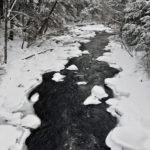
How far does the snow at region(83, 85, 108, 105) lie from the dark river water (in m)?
0.14

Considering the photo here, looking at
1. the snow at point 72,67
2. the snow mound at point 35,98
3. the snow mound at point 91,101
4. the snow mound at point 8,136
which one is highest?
the snow at point 72,67

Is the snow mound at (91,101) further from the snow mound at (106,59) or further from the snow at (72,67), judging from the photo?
the snow mound at (106,59)

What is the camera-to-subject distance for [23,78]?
7855mm

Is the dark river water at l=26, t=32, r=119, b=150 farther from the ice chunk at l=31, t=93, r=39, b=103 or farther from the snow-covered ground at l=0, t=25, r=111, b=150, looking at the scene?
the snow-covered ground at l=0, t=25, r=111, b=150

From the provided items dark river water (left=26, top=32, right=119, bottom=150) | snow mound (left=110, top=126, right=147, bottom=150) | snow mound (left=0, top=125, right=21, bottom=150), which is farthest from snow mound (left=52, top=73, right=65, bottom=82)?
snow mound (left=110, top=126, right=147, bottom=150)

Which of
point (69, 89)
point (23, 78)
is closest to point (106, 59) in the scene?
point (69, 89)

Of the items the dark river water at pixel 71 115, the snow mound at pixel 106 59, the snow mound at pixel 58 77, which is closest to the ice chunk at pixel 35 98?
the dark river water at pixel 71 115

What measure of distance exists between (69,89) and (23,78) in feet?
5.49

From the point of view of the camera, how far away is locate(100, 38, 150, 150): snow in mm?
4688

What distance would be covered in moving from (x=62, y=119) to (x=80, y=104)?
886 millimetres

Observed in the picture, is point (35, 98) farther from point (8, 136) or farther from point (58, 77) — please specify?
point (8, 136)

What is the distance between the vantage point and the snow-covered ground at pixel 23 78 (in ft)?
16.5

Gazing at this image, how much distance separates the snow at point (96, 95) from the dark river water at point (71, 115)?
136 mm

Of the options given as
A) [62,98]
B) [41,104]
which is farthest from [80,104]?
[41,104]
